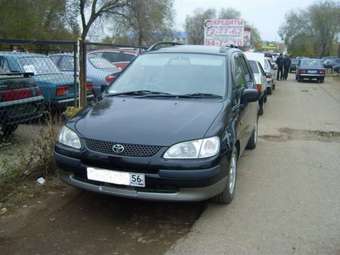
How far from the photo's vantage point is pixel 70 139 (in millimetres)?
4801

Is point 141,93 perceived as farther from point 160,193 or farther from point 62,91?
point 62,91

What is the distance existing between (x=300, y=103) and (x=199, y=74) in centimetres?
1226

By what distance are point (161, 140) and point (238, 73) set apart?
91.6 inches

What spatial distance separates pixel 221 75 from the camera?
19.0 ft

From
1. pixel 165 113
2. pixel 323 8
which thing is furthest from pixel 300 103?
pixel 323 8

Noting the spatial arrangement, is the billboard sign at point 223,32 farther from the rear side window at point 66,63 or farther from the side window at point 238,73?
the side window at point 238,73

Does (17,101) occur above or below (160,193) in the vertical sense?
above

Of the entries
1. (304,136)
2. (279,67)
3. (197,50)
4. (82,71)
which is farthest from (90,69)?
(279,67)

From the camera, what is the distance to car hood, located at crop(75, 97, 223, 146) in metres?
4.49

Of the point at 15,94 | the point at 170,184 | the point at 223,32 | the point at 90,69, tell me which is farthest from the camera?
the point at 223,32

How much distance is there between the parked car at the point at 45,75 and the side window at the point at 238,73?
13.6 ft

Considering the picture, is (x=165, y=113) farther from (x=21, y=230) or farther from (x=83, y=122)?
(x=21, y=230)

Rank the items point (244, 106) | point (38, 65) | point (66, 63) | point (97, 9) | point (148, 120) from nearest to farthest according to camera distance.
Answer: point (148, 120) → point (244, 106) → point (38, 65) → point (66, 63) → point (97, 9)

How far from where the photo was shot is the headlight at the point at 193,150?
438 centimetres
